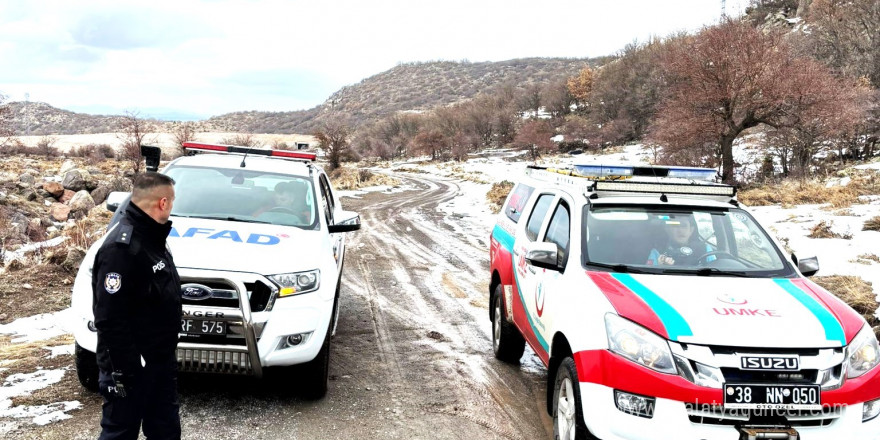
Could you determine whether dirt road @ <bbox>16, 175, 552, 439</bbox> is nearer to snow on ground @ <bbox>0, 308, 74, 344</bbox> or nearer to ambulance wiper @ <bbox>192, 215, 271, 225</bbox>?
ambulance wiper @ <bbox>192, 215, 271, 225</bbox>

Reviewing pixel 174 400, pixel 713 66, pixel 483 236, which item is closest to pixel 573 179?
pixel 174 400

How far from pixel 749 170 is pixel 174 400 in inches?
1213

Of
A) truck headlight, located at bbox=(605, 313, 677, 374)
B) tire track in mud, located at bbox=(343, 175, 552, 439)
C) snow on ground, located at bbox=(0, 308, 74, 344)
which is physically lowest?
tire track in mud, located at bbox=(343, 175, 552, 439)

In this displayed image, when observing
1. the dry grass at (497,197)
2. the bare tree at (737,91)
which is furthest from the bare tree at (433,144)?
the bare tree at (737,91)

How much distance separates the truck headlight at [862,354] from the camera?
3.30 metres

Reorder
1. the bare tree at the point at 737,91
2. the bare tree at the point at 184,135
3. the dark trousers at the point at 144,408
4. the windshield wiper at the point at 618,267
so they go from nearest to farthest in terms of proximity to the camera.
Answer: the dark trousers at the point at 144,408 < the windshield wiper at the point at 618,267 < the bare tree at the point at 737,91 < the bare tree at the point at 184,135

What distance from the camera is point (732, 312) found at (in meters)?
3.42

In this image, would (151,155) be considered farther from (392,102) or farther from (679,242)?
(392,102)

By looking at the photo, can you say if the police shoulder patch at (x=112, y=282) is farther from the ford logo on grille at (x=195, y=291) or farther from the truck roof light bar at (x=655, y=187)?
the truck roof light bar at (x=655, y=187)

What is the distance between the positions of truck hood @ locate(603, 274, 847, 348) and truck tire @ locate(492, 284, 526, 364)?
208 centimetres

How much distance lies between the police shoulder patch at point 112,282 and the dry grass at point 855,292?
7.09 meters

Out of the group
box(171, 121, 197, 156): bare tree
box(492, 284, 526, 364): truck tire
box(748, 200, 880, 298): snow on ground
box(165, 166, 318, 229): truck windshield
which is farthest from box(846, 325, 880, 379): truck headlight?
box(171, 121, 197, 156): bare tree

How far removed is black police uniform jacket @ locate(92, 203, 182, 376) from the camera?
294 cm

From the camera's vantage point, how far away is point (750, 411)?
3.13 m
